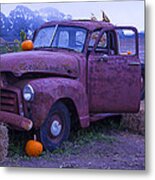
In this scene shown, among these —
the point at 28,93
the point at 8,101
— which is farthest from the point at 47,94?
the point at 8,101

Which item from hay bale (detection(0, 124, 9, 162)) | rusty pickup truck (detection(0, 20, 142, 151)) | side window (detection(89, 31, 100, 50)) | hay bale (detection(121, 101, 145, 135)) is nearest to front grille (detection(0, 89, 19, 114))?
rusty pickup truck (detection(0, 20, 142, 151))

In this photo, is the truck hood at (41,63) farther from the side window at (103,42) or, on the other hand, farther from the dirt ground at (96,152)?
the dirt ground at (96,152)

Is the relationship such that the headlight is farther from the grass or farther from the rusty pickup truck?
the grass

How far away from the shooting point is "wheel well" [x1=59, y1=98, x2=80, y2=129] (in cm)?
303

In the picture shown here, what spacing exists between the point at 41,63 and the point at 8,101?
11.0 inches

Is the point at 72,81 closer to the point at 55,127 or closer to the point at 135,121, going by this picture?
the point at 55,127

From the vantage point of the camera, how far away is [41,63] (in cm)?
301

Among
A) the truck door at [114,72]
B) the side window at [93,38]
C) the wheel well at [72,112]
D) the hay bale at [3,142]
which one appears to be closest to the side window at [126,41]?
the truck door at [114,72]

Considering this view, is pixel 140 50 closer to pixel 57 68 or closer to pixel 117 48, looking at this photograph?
pixel 117 48

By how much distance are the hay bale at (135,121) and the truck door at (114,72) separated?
0.03 m

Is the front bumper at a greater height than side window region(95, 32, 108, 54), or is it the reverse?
side window region(95, 32, 108, 54)

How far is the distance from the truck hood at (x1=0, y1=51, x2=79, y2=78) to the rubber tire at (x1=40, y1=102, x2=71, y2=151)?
19 cm

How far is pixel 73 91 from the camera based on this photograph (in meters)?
3.03

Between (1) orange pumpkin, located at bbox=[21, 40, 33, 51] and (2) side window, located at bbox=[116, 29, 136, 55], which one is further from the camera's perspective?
(1) orange pumpkin, located at bbox=[21, 40, 33, 51]
